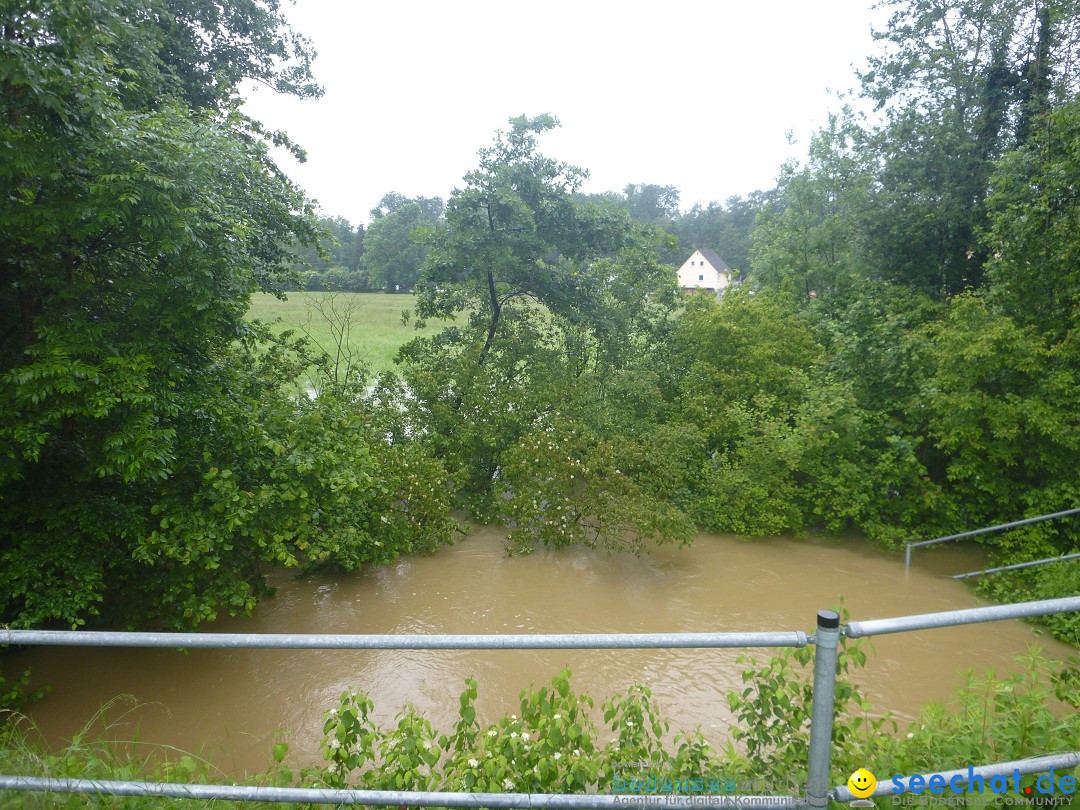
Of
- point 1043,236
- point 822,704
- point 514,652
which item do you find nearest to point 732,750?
point 822,704

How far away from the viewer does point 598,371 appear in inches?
551

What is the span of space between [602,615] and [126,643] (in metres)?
6.98

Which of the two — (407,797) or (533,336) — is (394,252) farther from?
(407,797)

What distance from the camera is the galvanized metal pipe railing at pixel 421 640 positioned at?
2137 mm

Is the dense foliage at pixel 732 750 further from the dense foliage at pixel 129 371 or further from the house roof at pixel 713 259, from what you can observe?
the house roof at pixel 713 259

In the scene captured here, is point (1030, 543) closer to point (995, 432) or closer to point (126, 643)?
point (995, 432)

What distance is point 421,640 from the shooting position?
2213mm

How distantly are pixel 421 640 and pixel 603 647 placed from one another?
0.61 meters

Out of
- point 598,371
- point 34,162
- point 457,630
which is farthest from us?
point 598,371

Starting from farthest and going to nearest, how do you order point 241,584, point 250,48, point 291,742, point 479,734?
point 250,48
point 241,584
point 291,742
point 479,734

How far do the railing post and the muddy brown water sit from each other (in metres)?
3.88

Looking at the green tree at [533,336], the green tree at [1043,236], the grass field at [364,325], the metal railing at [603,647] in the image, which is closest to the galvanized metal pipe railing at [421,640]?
the metal railing at [603,647]

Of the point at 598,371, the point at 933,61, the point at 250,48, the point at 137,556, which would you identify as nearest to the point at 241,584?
the point at 137,556

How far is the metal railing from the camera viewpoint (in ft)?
6.77
